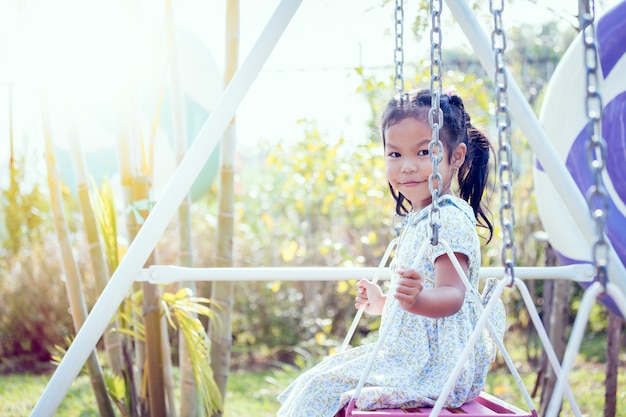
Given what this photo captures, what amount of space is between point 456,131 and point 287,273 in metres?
0.65

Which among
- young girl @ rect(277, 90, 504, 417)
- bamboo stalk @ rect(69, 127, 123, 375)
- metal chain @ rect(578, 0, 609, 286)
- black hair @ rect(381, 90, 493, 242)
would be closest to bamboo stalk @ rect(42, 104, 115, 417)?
bamboo stalk @ rect(69, 127, 123, 375)

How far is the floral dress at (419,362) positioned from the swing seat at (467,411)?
3 centimetres

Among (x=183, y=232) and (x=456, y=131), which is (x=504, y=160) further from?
(x=183, y=232)

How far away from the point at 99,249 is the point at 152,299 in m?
0.40

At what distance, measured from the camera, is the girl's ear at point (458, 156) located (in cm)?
205

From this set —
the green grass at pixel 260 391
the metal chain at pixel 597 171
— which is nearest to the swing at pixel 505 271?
the metal chain at pixel 597 171

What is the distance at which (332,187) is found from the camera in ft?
16.1

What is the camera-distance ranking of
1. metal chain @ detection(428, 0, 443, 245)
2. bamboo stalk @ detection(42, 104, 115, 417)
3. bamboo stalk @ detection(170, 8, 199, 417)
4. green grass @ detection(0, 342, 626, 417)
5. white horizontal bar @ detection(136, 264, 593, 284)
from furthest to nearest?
1. green grass @ detection(0, 342, 626, 417)
2. bamboo stalk @ detection(170, 8, 199, 417)
3. bamboo stalk @ detection(42, 104, 115, 417)
4. white horizontal bar @ detection(136, 264, 593, 284)
5. metal chain @ detection(428, 0, 443, 245)

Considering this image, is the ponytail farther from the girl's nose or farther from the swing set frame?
the girl's nose

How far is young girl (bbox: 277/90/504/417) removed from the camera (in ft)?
5.77

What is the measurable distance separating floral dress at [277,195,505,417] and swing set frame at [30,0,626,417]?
17cm

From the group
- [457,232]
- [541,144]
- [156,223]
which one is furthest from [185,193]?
[541,144]

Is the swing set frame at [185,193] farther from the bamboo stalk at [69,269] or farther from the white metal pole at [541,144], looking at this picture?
the bamboo stalk at [69,269]

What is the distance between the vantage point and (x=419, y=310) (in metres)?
1.67
